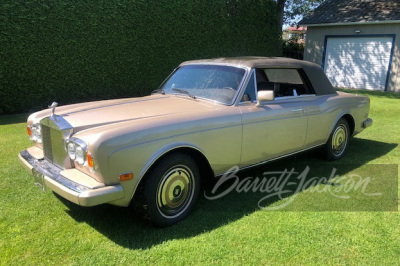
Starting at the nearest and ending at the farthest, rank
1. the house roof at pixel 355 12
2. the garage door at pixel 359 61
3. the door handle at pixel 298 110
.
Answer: the door handle at pixel 298 110 → the house roof at pixel 355 12 → the garage door at pixel 359 61

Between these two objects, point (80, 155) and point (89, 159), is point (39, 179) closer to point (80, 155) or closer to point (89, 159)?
point (80, 155)

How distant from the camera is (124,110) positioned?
3494 millimetres

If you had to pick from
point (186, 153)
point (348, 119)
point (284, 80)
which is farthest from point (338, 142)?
point (186, 153)

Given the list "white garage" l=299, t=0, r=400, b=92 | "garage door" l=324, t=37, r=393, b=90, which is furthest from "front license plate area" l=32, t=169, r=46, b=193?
"garage door" l=324, t=37, r=393, b=90

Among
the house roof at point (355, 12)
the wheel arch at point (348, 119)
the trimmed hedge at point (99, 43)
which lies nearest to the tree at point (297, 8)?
the house roof at point (355, 12)

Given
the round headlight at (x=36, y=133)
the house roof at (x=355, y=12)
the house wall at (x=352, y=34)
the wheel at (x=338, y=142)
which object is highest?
the house roof at (x=355, y=12)

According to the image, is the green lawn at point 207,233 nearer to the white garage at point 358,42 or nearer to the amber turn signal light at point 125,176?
the amber turn signal light at point 125,176

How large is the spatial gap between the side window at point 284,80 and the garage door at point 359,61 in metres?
12.1

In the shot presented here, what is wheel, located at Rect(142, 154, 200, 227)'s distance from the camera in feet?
9.61

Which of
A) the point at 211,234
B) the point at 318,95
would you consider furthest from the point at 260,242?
the point at 318,95

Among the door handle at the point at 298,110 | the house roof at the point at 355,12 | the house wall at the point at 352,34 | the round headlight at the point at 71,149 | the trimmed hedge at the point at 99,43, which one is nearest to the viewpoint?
the round headlight at the point at 71,149

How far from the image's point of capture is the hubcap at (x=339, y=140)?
509 cm

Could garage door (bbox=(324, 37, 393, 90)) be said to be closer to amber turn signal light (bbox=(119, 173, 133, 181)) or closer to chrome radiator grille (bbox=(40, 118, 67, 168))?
amber turn signal light (bbox=(119, 173, 133, 181))

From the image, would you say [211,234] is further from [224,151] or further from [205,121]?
[205,121]
